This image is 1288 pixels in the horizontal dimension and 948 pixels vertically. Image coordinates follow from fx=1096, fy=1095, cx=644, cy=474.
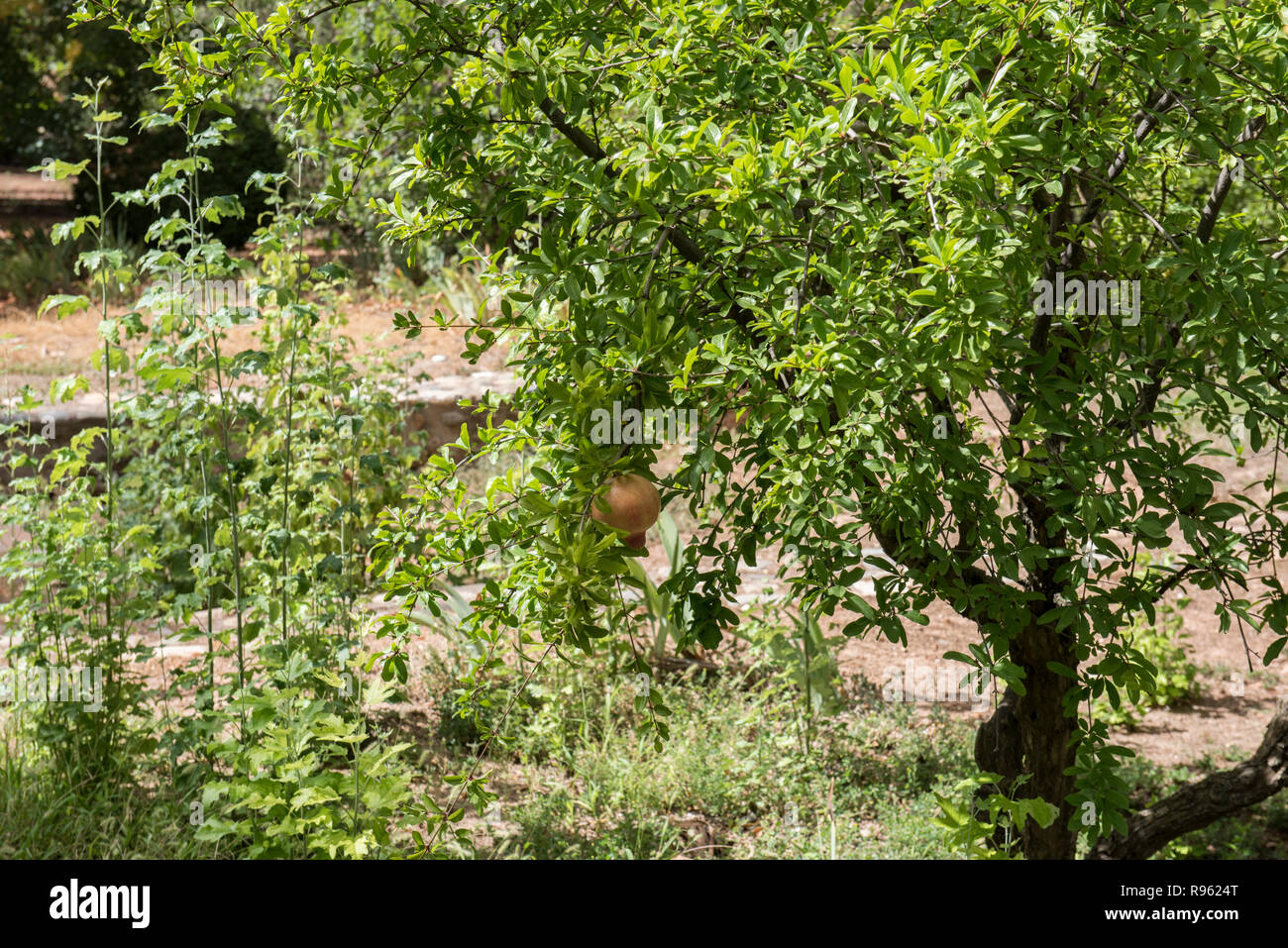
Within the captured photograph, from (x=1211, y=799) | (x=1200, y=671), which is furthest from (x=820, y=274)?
(x=1200, y=671)

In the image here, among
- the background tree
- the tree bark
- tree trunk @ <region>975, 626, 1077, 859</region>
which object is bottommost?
the tree bark

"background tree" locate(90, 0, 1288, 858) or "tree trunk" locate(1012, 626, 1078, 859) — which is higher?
"background tree" locate(90, 0, 1288, 858)

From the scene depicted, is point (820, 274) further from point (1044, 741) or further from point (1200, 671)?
point (1200, 671)

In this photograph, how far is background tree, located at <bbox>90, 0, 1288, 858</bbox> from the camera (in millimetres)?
1646

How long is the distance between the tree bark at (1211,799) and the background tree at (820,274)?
1.28 meters

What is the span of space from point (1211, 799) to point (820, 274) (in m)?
2.32

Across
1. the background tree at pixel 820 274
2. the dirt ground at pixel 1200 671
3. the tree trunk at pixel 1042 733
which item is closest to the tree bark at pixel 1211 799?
the tree trunk at pixel 1042 733

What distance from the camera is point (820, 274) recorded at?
1933 mm

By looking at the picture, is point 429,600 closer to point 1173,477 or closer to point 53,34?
point 1173,477

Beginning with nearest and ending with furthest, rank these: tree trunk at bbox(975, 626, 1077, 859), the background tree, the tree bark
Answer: the background tree
tree trunk at bbox(975, 626, 1077, 859)
the tree bark

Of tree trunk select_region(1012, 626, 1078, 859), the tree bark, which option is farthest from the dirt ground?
tree trunk select_region(1012, 626, 1078, 859)

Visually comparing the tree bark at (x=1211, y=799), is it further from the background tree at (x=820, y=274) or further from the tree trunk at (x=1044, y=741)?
the background tree at (x=820, y=274)

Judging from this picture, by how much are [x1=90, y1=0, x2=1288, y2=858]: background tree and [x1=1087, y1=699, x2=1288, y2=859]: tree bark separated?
50.5 inches

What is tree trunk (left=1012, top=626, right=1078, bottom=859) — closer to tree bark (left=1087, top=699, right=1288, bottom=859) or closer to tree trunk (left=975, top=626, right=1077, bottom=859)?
tree trunk (left=975, top=626, right=1077, bottom=859)
